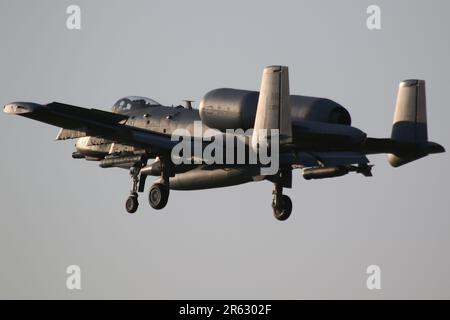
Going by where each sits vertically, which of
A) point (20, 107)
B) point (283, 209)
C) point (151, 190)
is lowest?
point (283, 209)

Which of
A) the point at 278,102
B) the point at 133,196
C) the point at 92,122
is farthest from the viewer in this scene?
the point at 133,196

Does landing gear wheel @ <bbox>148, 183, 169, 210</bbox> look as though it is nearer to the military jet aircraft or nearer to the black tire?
the military jet aircraft

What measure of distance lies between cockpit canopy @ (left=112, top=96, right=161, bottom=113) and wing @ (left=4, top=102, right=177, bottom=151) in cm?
331

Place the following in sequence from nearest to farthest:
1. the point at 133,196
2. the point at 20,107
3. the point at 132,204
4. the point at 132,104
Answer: the point at 20,107 → the point at 132,204 → the point at 133,196 → the point at 132,104

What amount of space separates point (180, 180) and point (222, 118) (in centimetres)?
778

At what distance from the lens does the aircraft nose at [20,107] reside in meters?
53.3

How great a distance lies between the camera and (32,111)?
53.3 metres

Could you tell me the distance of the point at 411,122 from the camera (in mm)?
54094

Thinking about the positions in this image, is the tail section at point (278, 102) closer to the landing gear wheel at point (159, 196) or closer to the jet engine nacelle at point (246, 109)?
the jet engine nacelle at point (246, 109)

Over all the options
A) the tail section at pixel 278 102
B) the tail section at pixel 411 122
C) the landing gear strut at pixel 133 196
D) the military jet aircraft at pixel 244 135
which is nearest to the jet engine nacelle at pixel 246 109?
the military jet aircraft at pixel 244 135

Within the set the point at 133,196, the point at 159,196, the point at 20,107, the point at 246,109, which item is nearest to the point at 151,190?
the point at 159,196

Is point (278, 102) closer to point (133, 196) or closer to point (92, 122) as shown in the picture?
point (92, 122)

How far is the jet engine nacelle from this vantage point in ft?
167

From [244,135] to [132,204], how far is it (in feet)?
26.7
